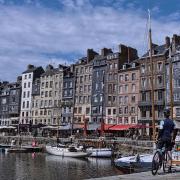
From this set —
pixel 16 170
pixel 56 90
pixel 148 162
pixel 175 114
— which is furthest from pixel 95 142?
pixel 56 90

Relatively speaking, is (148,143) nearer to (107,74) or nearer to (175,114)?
(175,114)

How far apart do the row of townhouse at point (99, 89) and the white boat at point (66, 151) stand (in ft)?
61.7

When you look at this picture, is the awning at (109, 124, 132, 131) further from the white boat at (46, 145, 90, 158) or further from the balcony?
the white boat at (46, 145, 90, 158)

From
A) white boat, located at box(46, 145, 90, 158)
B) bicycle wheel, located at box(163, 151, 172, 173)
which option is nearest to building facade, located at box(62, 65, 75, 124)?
white boat, located at box(46, 145, 90, 158)

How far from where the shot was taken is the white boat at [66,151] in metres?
49.7

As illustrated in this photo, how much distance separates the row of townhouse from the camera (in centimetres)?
7294

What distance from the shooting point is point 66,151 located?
51.9 metres

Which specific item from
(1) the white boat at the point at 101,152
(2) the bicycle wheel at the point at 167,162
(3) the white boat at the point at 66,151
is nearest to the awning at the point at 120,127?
(3) the white boat at the point at 66,151

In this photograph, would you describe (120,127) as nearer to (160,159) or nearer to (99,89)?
(99,89)

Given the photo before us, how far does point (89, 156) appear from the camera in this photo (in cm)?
5056

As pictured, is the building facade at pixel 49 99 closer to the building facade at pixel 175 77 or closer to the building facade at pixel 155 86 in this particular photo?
the building facade at pixel 155 86

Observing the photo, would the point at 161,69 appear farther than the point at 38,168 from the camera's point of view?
Yes

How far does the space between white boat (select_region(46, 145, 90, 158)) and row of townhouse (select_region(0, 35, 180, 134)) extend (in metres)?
18.8

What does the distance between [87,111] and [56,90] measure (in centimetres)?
1372
